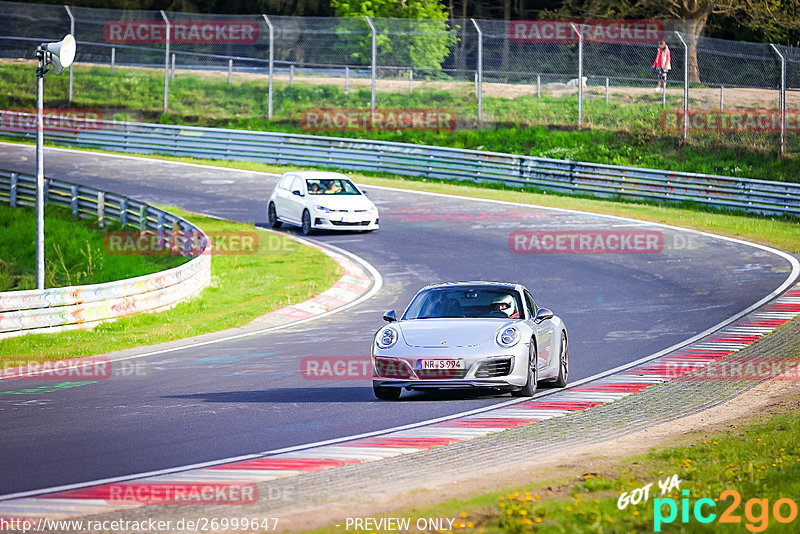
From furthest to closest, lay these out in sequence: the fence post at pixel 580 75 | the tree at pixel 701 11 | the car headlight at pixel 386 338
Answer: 1. the tree at pixel 701 11
2. the fence post at pixel 580 75
3. the car headlight at pixel 386 338

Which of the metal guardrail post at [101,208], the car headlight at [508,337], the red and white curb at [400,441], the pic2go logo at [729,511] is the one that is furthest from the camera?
the metal guardrail post at [101,208]

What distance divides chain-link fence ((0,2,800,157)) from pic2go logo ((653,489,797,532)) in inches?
1087

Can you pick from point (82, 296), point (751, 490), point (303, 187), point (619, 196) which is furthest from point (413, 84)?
point (751, 490)

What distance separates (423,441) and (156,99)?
122 feet

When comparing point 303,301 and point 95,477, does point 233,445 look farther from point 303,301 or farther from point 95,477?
point 303,301

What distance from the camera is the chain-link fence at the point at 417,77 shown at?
34.8 meters

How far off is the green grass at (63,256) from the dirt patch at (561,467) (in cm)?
1690

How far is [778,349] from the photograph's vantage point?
15.1m

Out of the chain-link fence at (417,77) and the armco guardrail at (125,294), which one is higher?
the chain-link fence at (417,77)

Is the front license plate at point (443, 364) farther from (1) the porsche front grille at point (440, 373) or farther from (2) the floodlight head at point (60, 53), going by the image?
(2) the floodlight head at point (60, 53)

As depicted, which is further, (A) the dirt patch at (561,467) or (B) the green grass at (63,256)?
(B) the green grass at (63,256)

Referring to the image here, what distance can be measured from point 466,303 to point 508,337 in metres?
1.26

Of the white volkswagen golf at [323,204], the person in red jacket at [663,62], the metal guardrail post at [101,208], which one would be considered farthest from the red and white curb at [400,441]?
the person in red jacket at [663,62]

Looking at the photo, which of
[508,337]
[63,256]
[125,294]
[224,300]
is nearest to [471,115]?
[63,256]
